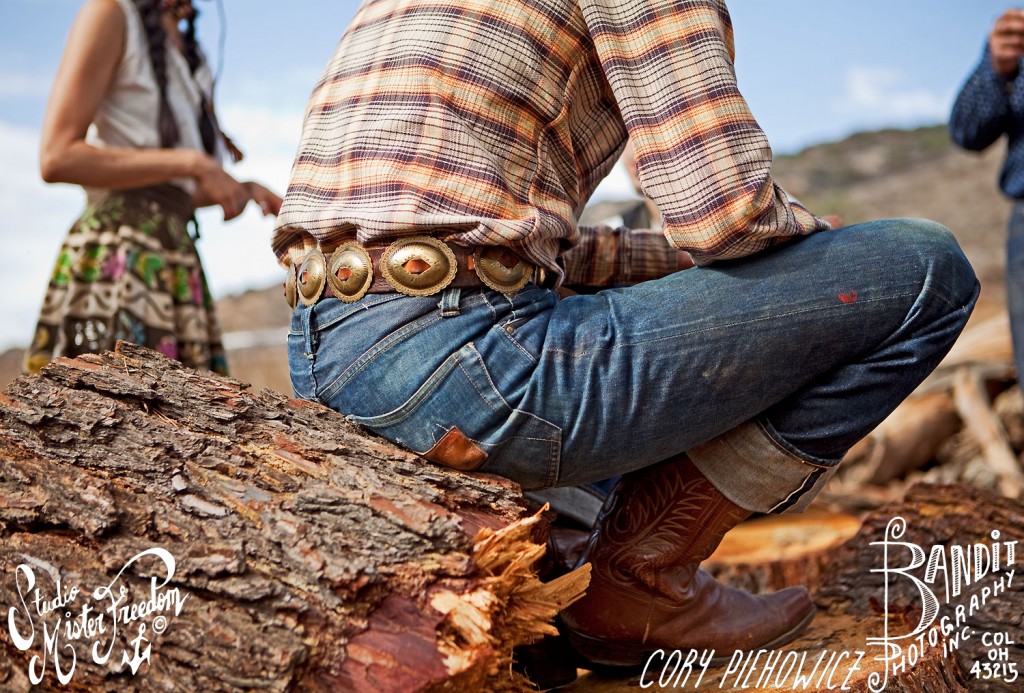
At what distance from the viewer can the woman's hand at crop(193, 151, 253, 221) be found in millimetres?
2625

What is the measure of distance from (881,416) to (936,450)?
3.88 meters

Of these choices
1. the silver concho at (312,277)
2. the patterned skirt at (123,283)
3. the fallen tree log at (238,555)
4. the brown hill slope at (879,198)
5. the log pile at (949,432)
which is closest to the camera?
the fallen tree log at (238,555)

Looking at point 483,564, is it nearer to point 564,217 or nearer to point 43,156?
point 564,217

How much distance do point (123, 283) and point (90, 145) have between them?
40 centimetres

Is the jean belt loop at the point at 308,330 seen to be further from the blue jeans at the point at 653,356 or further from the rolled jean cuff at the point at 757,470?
the rolled jean cuff at the point at 757,470

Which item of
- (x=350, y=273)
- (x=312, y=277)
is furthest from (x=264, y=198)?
(x=350, y=273)

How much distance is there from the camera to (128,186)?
2625mm

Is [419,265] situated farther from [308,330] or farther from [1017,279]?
[1017,279]

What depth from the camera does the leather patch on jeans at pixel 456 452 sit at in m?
1.62

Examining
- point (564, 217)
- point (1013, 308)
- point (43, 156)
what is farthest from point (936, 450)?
point (43, 156)

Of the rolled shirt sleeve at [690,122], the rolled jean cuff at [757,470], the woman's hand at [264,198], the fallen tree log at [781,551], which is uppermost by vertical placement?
→ the rolled shirt sleeve at [690,122]

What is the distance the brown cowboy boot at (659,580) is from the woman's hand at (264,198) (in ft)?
4.44

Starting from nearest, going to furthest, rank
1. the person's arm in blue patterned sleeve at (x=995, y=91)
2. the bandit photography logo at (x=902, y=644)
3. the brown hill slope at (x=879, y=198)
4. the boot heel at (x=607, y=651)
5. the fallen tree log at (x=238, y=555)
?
1. the fallen tree log at (x=238, y=555)
2. the bandit photography logo at (x=902, y=644)
3. the boot heel at (x=607, y=651)
4. the person's arm in blue patterned sleeve at (x=995, y=91)
5. the brown hill slope at (x=879, y=198)

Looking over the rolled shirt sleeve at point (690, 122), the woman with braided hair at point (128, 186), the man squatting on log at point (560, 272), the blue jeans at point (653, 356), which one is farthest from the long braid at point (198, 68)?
the rolled shirt sleeve at point (690, 122)
